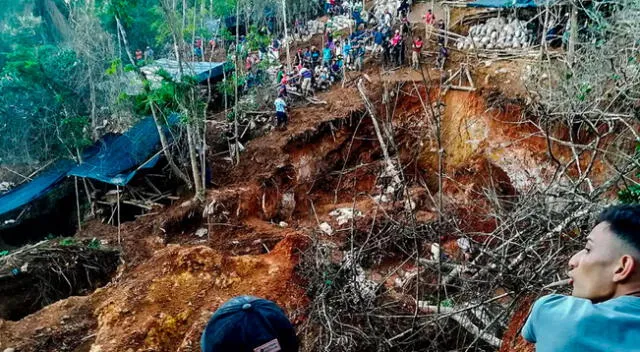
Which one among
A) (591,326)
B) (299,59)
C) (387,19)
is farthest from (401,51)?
(591,326)

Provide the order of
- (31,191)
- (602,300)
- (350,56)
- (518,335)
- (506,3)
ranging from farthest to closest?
(350,56) → (506,3) → (31,191) → (518,335) → (602,300)

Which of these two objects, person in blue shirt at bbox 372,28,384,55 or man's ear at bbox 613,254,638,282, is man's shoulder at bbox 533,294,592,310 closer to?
man's ear at bbox 613,254,638,282

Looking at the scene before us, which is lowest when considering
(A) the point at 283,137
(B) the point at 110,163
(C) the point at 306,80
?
(B) the point at 110,163

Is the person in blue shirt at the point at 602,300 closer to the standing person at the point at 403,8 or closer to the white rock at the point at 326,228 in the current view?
the white rock at the point at 326,228

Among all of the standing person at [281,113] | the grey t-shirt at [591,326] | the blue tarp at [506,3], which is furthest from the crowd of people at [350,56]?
the grey t-shirt at [591,326]

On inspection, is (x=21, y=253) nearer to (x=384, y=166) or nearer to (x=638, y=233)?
(x=384, y=166)

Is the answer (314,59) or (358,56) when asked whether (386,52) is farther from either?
(314,59)

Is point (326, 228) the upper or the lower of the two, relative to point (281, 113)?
lower

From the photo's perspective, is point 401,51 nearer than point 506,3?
No
